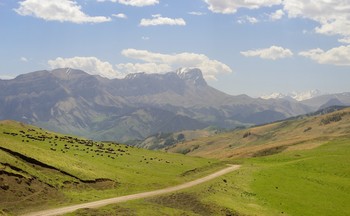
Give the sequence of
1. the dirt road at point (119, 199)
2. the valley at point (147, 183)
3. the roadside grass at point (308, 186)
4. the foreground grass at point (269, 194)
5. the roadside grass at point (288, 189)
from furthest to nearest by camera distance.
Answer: the roadside grass at point (308, 186), the roadside grass at point (288, 189), the foreground grass at point (269, 194), the valley at point (147, 183), the dirt road at point (119, 199)

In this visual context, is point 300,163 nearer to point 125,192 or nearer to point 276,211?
point 276,211

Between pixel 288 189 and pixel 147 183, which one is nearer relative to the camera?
pixel 147 183

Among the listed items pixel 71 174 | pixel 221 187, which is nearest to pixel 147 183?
pixel 221 187

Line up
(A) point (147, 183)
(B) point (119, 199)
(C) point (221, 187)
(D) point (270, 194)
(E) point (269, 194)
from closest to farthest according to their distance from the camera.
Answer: (B) point (119, 199) < (A) point (147, 183) < (C) point (221, 187) < (E) point (269, 194) < (D) point (270, 194)

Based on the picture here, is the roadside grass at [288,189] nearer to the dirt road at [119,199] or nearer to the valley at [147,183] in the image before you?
the valley at [147,183]

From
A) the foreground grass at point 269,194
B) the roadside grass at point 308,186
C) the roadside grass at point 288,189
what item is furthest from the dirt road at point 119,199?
the roadside grass at point 308,186

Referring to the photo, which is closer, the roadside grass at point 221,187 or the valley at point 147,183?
the valley at point 147,183

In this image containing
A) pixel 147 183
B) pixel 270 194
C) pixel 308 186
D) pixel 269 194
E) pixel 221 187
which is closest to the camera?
pixel 147 183

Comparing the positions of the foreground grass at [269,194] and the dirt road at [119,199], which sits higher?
the dirt road at [119,199]

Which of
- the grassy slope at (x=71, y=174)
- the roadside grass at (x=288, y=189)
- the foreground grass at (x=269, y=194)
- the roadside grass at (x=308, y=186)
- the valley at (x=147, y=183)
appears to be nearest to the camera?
the valley at (x=147, y=183)

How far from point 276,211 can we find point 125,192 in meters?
25.7

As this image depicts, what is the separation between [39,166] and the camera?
62.8m

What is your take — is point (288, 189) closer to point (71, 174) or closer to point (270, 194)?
point (270, 194)

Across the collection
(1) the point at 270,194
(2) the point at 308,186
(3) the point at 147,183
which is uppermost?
(3) the point at 147,183
